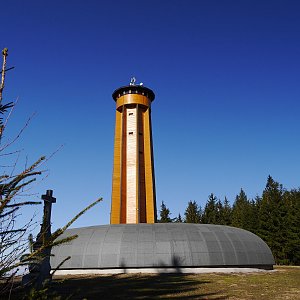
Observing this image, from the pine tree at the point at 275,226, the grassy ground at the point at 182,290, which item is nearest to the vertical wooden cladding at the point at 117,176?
the grassy ground at the point at 182,290

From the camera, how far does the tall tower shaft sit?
41031mm

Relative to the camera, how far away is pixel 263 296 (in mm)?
16375

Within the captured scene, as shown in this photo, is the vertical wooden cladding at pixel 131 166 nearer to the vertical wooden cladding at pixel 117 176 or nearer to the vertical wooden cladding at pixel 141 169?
the vertical wooden cladding at pixel 141 169

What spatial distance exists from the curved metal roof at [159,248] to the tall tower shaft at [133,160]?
8.14 meters

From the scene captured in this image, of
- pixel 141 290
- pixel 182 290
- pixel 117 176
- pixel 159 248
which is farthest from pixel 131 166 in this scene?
pixel 182 290

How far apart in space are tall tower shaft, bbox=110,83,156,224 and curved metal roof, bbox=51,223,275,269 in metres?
8.14

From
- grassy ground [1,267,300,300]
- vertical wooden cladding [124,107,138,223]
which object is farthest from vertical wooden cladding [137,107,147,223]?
grassy ground [1,267,300,300]

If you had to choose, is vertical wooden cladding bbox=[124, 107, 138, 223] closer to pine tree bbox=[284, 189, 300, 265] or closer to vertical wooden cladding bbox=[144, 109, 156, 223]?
vertical wooden cladding bbox=[144, 109, 156, 223]

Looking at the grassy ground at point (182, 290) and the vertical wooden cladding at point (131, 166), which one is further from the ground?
the vertical wooden cladding at point (131, 166)

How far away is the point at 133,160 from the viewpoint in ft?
141

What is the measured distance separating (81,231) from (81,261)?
4383 mm

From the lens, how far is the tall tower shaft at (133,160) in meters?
41.0

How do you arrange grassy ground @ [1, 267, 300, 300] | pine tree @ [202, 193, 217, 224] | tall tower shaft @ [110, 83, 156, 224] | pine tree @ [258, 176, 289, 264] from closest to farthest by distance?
grassy ground @ [1, 267, 300, 300]
tall tower shaft @ [110, 83, 156, 224]
pine tree @ [258, 176, 289, 264]
pine tree @ [202, 193, 217, 224]

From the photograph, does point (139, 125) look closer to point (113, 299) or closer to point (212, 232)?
point (212, 232)
